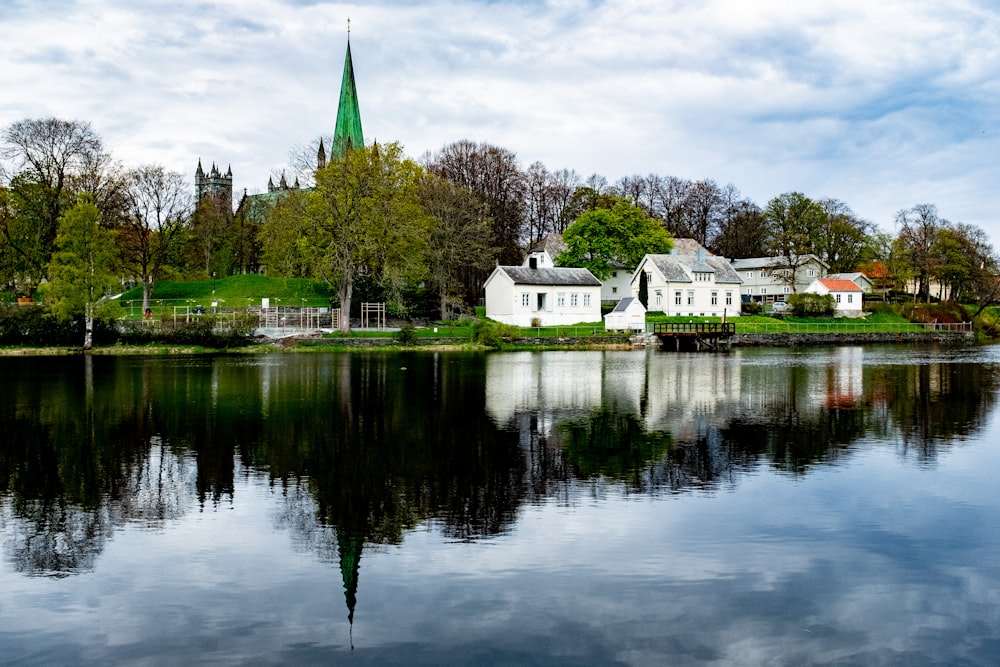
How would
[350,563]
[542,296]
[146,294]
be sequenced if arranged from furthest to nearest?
[542,296], [146,294], [350,563]

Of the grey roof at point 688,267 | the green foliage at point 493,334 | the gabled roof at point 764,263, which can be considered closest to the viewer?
the green foliage at point 493,334

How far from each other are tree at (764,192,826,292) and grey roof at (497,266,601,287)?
24642 mm

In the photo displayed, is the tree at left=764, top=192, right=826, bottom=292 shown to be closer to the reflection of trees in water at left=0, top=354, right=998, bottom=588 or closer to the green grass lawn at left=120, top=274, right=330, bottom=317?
the green grass lawn at left=120, top=274, right=330, bottom=317

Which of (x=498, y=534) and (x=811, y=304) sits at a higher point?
Answer: (x=811, y=304)

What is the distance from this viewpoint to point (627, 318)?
61062mm

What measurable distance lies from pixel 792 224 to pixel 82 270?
6390 cm

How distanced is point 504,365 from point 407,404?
15.8m

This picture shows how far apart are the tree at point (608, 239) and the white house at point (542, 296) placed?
511cm

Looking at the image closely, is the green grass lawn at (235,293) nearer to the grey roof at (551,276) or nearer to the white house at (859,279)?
the grey roof at (551,276)

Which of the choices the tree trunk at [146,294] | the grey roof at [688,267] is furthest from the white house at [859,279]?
the tree trunk at [146,294]

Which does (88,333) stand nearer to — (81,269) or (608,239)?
(81,269)

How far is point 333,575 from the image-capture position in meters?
9.85

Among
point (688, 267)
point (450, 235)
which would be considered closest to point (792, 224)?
point (688, 267)

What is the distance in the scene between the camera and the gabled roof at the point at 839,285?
249ft
